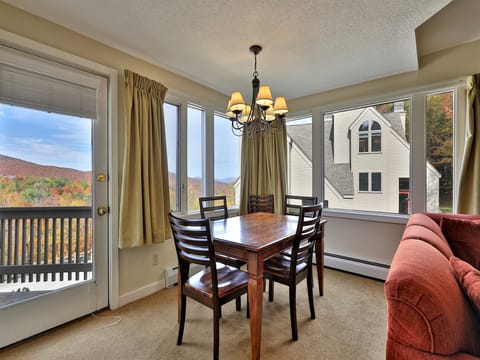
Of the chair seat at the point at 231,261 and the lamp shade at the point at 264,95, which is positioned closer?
the lamp shade at the point at 264,95

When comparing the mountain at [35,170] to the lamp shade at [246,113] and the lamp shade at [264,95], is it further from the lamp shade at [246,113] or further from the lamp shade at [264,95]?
the lamp shade at [264,95]

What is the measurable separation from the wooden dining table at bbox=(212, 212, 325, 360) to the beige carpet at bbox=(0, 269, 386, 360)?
1.15ft

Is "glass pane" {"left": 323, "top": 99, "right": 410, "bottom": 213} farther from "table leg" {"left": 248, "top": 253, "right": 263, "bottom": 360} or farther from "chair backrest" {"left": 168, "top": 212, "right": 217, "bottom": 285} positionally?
"chair backrest" {"left": 168, "top": 212, "right": 217, "bottom": 285}

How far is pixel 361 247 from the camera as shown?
3000 millimetres

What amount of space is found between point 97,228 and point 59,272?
44cm

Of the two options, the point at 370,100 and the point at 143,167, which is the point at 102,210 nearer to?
the point at 143,167

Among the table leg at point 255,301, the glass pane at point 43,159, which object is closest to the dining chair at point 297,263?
the table leg at point 255,301

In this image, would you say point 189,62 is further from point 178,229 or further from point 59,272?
point 59,272

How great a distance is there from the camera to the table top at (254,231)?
1621 millimetres

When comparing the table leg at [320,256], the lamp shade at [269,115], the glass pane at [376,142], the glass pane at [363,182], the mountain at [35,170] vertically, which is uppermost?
the lamp shade at [269,115]

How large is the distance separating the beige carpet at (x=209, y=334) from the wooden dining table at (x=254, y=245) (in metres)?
0.35

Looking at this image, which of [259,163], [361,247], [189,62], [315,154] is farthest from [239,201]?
[189,62]

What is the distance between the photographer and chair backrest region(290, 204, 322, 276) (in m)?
1.69

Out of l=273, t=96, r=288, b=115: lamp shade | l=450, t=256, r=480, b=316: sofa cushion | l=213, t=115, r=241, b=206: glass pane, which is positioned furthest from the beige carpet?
l=273, t=96, r=288, b=115: lamp shade
